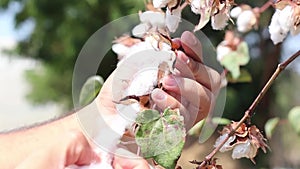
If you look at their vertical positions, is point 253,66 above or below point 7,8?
above

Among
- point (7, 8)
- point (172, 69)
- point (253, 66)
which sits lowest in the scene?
point (7, 8)

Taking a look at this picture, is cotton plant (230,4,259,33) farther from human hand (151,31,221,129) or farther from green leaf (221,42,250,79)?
human hand (151,31,221,129)

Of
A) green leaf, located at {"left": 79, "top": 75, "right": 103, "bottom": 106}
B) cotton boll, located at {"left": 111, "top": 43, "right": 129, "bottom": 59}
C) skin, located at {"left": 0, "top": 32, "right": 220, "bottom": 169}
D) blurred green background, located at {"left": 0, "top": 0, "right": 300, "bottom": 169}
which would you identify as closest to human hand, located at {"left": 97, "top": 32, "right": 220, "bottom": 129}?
skin, located at {"left": 0, "top": 32, "right": 220, "bottom": 169}

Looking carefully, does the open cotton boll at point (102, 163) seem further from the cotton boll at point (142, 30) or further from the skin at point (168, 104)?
the cotton boll at point (142, 30)

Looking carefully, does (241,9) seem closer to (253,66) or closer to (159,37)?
(159,37)

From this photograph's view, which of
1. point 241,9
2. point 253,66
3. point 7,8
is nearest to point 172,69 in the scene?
point 241,9

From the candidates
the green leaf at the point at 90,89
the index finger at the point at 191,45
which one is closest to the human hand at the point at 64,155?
the index finger at the point at 191,45
